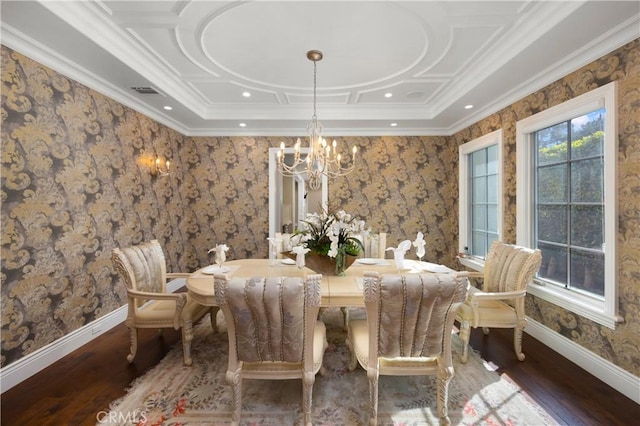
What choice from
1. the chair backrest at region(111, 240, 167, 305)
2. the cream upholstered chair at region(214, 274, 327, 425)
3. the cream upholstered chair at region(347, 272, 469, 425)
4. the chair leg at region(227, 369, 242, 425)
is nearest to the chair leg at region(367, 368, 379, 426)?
the cream upholstered chair at region(347, 272, 469, 425)

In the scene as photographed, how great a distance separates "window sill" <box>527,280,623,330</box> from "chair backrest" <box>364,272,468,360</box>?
1438 millimetres

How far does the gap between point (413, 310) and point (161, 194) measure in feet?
12.1

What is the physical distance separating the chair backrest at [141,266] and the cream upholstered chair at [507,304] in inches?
105

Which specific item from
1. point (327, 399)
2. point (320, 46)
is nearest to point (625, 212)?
point (327, 399)

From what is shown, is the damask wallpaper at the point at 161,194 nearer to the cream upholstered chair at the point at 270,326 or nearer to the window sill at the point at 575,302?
the window sill at the point at 575,302

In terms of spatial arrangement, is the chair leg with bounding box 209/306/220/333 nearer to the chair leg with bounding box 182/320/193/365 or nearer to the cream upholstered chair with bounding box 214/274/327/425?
the chair leg with bounding box 182/320/193/365

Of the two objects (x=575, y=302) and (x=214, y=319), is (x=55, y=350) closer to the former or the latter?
(x=214, y=319)

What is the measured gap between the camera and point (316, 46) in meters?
2.48

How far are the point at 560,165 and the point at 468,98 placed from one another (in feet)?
3.94

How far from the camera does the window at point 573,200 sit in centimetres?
203

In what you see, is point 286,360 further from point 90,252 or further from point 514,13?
point 514,13

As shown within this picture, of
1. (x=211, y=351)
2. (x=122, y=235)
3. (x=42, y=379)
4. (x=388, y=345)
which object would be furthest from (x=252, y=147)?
(x=388, y=345)

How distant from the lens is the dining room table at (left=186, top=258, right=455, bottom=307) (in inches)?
71.6

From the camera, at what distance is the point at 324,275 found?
228cm
